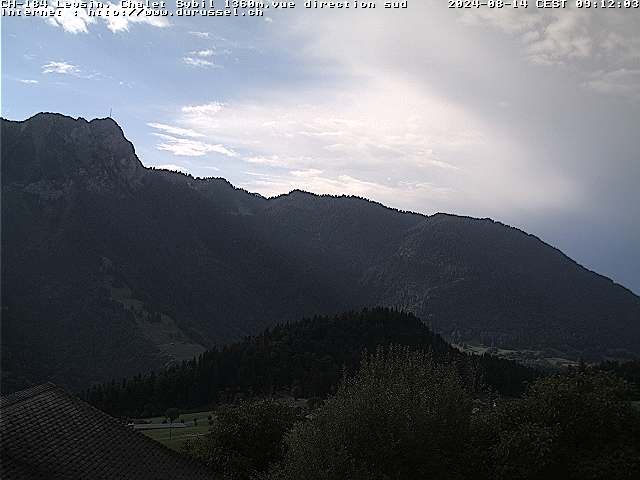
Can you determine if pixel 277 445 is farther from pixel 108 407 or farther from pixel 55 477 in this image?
pixel 108 407

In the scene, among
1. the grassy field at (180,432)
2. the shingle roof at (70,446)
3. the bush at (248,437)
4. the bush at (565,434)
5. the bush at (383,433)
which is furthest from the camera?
the grassy field at (180,432)

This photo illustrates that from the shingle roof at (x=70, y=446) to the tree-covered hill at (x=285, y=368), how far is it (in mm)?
51191

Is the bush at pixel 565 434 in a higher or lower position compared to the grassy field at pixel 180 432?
higher

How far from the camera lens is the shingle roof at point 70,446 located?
683 inches

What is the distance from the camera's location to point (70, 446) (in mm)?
18875

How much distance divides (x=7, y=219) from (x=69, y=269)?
900 inches

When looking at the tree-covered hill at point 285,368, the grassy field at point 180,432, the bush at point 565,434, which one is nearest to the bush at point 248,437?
the bush at point 565,434

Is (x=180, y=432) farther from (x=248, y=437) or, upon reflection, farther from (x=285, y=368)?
(x=285, y=368)

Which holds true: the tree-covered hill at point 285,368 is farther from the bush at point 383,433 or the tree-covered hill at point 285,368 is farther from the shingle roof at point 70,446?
the shingle roof at point 70,446

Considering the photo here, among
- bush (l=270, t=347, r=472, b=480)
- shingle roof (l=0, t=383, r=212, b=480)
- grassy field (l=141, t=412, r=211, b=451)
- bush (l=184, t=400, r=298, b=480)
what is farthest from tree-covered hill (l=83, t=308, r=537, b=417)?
shingle roof (l=0, t=383, r=212, b=480)

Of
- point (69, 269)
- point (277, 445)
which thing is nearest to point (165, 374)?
point (277, 445)

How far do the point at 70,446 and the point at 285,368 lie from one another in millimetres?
71322

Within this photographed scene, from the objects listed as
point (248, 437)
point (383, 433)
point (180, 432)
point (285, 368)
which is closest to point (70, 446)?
point (383, 433)

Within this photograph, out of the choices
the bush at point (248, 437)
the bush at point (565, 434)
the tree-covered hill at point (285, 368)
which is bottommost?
the tree-covered hill at point (285, 368)
